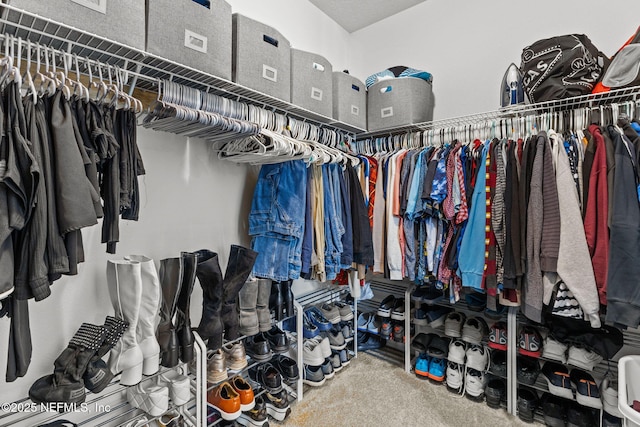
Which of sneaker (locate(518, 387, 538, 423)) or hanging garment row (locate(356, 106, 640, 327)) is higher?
hanging garment row (locate(356, 106, 640, 327))

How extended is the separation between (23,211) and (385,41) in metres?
2.74

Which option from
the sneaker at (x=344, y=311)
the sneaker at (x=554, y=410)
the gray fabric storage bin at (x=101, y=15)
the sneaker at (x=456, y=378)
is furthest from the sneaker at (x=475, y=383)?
the gray fabric storage bin at (x=101, y=15)

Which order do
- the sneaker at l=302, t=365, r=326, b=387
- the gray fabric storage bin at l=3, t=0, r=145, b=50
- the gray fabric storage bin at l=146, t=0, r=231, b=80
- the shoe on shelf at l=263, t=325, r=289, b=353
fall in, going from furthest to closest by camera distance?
the sneaker at l=302, t=365, r=326, b=387, the shoe on shelf at l=263, t=325, r=289, b=353, the gray fabric storage bin at l=146, t=0, r=231, b=80, the gray fabric storage bin at l=3, t=0, r=145, b=50

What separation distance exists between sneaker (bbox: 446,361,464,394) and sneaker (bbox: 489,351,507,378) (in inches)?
7.6

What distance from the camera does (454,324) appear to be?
2.11 meters

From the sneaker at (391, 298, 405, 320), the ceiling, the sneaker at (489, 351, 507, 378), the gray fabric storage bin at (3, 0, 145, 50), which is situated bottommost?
the sneaker at (489, 351, 507, 378)

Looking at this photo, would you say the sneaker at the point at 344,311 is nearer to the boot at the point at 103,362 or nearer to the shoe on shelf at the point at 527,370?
the shoe on shelf at the point at 527,370

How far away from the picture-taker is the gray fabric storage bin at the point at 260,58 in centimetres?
146

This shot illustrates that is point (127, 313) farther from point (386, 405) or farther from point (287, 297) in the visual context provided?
point (386, 405)

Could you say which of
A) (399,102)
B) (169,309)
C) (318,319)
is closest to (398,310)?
(318,319)

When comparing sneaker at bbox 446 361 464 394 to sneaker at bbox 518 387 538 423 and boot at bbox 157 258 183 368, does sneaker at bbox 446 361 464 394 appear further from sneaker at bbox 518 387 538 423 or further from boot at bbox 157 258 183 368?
boot at bbox 157 258 183 368

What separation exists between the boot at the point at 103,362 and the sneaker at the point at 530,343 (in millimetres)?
2082

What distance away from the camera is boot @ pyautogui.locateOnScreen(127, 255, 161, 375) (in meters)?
1.19

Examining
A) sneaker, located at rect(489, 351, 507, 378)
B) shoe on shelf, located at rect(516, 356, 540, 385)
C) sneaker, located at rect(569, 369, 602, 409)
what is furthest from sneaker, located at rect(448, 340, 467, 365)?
sneaker, located at rect(569, 369, 602, 409)
